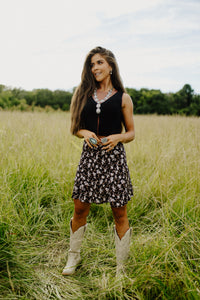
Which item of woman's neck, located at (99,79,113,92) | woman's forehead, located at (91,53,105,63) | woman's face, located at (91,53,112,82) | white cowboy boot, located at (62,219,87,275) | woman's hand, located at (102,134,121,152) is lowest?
white cowboy boot, located at (62,219,87,275)

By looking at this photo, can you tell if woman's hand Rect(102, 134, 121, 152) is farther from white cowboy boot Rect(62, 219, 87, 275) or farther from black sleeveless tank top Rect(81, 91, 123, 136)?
white cowboy boot Rect(62, 219, 87, 275)

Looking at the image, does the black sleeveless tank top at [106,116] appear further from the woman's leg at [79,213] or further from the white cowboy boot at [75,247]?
the white cowboy boot at [75,247]

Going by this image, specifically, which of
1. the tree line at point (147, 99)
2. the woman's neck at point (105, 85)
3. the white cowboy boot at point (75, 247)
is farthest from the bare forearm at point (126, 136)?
the tree line at point (147, 99)

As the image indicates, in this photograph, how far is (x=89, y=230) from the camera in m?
2.57

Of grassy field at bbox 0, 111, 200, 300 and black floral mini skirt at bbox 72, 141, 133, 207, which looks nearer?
grassy field at bbox 0, 111, 200, 300

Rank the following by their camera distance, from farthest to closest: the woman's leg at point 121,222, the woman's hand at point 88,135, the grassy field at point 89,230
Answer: the woman's leg at point 121,222 < the woman's hand at point 88,135 < the grassy field at point 89,230

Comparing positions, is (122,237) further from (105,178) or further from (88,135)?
(88,135)

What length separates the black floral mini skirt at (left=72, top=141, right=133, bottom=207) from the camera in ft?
5.95

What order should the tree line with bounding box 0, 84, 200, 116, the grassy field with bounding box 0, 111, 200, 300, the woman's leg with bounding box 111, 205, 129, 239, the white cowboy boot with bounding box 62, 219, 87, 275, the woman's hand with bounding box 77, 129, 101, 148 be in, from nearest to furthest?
the grassy field with bounding box 0, 111, 200, 300
the woman's hand with bounding box 77, 129, 101, 148
the woman's leg with bounding box 111, 205, 129, 239
the white cowboy boot with bounding box 62, 219, 87, 275
the tree line with bounding box 0, 84, 200, 116

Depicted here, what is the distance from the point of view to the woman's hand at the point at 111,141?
1.75m

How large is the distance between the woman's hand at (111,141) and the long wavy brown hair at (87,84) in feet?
1.02

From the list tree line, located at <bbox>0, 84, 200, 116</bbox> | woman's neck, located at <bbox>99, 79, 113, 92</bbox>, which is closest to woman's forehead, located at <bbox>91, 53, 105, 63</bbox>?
woman's neck, located at <bbox>99, 79, 113, 92</bbox>

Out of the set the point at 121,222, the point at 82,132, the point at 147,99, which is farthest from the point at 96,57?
the point at 147,99

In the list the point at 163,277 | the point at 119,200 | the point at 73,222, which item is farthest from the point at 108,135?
the point at 163,277
